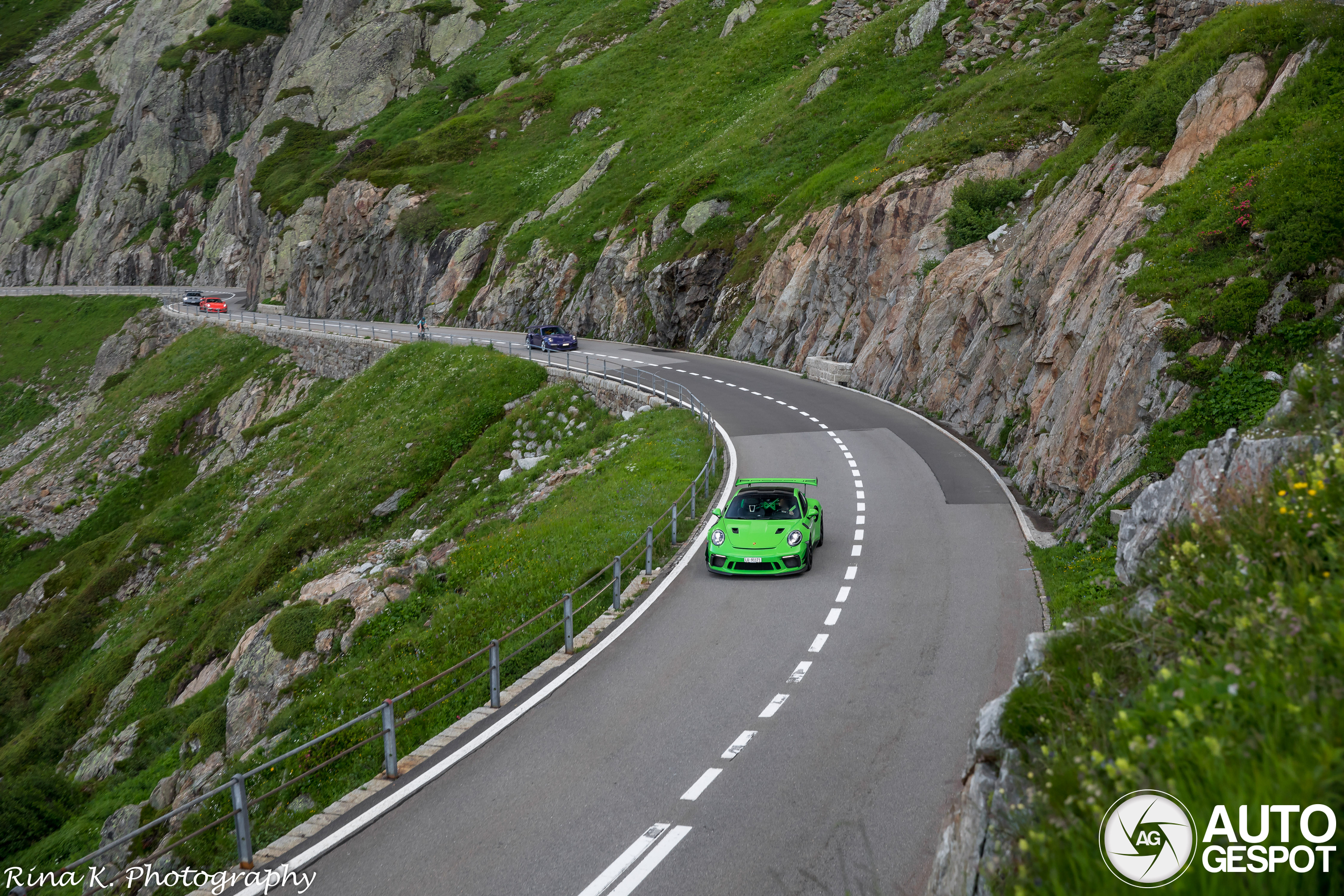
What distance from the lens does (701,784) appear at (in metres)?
8.45

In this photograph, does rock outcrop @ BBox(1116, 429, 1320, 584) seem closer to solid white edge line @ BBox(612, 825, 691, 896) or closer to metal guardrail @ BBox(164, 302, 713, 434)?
solid white edge line @ BBox(612, 825, 691, 896)

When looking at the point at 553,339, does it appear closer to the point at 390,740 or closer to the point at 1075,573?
the point at 1075,573

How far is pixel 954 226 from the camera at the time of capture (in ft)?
109

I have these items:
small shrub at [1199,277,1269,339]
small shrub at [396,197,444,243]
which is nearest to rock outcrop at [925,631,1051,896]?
small shrub at [1199,277,1269,339]

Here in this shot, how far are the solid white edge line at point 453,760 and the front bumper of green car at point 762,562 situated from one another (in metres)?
0.69

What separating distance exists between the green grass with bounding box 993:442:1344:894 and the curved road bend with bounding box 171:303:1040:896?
227 centimetres

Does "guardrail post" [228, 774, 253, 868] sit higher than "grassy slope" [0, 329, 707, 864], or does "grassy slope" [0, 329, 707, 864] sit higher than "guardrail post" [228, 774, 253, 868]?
"guardrail post" [228, 774, 253, 868]

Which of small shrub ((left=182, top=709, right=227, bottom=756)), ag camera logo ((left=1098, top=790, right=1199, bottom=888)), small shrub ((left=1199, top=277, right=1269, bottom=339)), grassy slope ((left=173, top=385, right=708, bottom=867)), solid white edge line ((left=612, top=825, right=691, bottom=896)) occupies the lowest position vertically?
small shrub ((left=182, top=709, right=227, bottom=756))

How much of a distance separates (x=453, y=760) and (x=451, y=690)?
3799 mm

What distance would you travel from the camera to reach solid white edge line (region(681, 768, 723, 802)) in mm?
8234

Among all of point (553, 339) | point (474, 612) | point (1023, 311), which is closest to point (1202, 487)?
point (474, 612)

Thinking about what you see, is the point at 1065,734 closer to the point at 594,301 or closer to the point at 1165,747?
the point at 1165,747

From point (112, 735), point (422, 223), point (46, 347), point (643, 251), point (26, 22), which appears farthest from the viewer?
point (26, 22)

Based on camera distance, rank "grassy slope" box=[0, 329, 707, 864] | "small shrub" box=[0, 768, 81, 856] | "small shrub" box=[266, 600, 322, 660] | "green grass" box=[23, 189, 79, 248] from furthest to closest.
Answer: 1. "green grass" box=[23, 189, 79, 248]
2. "small shrub" box=[0, 768, 81, 856]
3. "small shrub" box=[266, 600, 322, 660]
4. "grassy slope" box=[0, 329, 707, 864]
